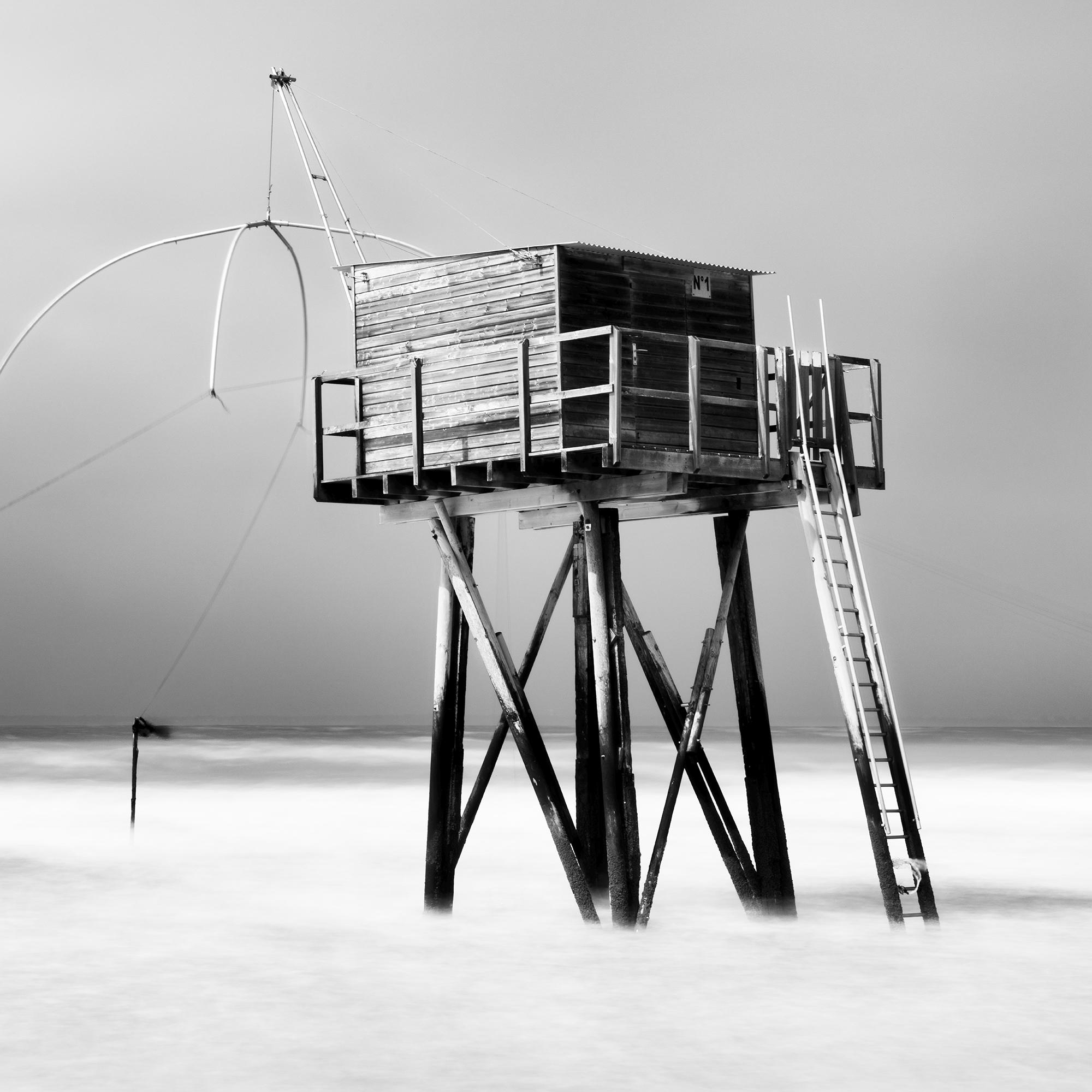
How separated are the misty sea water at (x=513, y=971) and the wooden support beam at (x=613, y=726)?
56 centimetres

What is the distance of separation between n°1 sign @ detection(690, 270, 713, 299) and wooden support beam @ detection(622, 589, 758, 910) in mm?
3185

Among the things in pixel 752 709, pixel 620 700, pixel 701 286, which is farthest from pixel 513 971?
pixel 701 286

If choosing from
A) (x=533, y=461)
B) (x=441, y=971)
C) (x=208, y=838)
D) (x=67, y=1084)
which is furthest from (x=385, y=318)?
(x=208, y=838)

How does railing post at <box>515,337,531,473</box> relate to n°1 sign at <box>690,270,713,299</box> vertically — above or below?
below

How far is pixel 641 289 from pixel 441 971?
7.06 meters

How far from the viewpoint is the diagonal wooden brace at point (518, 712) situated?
17156mm

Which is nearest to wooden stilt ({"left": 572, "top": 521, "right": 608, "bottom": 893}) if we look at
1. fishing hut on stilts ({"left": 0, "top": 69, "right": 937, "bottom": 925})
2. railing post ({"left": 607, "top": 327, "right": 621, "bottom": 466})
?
fishing hut on stilts ({"left": 0, "top": 69, "right": 937, "bottom": 925})

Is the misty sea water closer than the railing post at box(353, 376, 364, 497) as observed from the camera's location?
Yes

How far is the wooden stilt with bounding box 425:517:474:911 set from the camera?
60.6ft

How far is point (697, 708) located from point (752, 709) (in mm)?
829

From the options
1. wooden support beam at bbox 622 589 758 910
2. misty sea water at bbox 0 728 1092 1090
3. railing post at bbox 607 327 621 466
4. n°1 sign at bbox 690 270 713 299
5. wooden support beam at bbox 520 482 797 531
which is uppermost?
n°1 sign at bbox 690 270 713 299

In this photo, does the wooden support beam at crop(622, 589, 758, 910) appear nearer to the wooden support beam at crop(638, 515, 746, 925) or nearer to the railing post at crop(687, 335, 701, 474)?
the wooden support beam at crop(638, 515, 746, 925)

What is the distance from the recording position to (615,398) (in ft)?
51.0

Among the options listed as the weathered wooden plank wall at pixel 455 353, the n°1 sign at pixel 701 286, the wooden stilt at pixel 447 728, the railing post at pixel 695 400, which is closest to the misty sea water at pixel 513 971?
the wooden stilt at pixel 447 728
